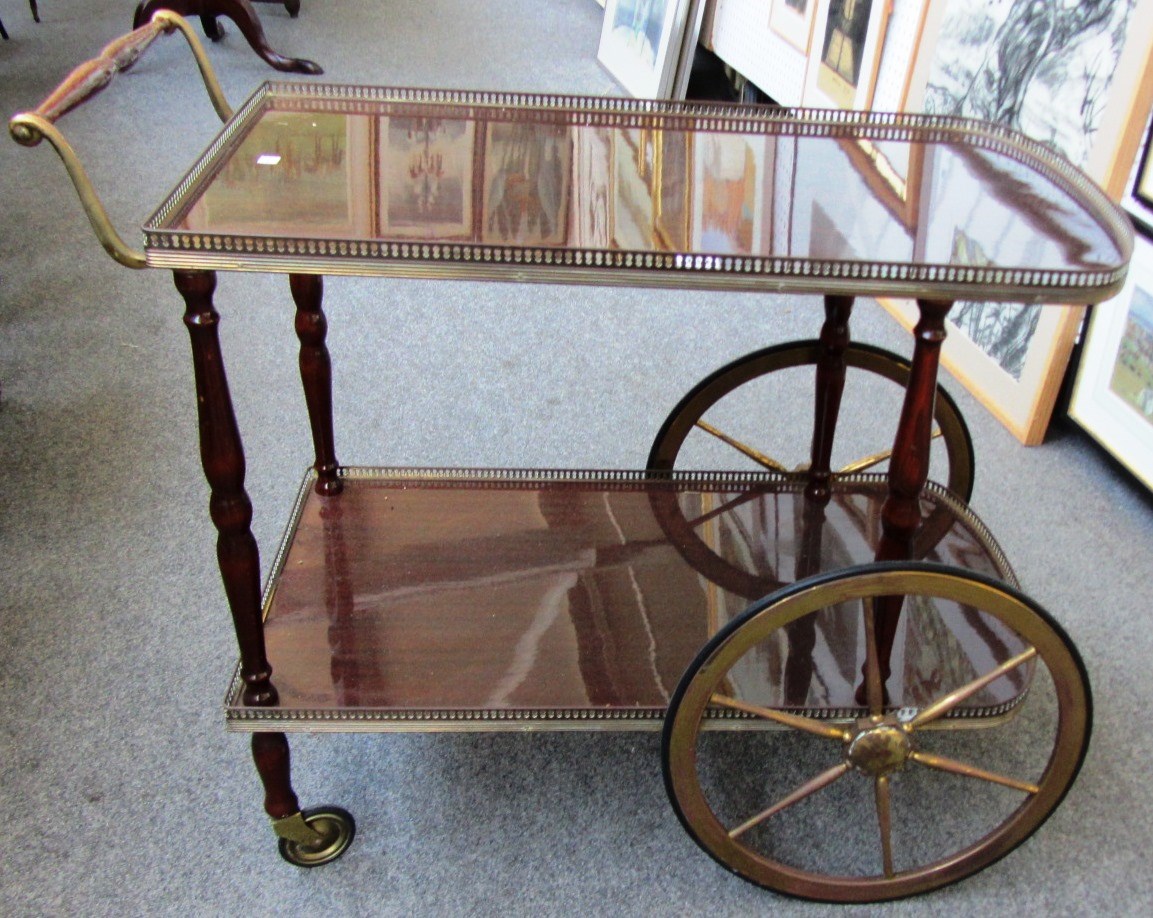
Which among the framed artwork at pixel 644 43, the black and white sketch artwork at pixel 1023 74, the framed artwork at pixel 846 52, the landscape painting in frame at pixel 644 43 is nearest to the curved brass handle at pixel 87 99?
the black and white sketch artwork at pixel 1023 74

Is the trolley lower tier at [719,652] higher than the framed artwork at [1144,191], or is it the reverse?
the framed artwork at [1144,191]

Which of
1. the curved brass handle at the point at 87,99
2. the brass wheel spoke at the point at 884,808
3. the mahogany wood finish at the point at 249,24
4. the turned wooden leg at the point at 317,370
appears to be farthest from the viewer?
the mahogany wood finish at the point at 249,24

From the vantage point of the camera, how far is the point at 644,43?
367 centimetres

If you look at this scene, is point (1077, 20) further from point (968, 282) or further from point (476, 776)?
point (476, 776)

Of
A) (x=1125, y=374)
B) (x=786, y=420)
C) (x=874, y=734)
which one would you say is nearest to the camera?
(x=874, y=734)

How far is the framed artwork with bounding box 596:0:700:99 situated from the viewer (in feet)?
11.4

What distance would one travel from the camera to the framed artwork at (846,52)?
2.54 metres

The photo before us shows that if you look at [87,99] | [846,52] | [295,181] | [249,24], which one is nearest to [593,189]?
[295,181]

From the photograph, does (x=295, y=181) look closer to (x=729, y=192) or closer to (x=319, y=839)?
(x=729, y=192)

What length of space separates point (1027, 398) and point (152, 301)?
1912mm

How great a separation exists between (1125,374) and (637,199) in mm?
1206

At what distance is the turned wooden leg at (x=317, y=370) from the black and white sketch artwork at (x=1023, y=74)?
1117mm

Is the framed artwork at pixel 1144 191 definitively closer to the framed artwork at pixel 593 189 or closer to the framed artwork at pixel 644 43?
the framed artwork at pixel 593 189

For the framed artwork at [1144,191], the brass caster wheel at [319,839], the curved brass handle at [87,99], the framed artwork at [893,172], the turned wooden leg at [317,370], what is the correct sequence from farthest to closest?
the framed artwork at [1144,191], the turned wooden leg at [317,370], the brass caster wheel at [319,839], the framed artwork at [893,172], the curved brass handle at [87,99]
